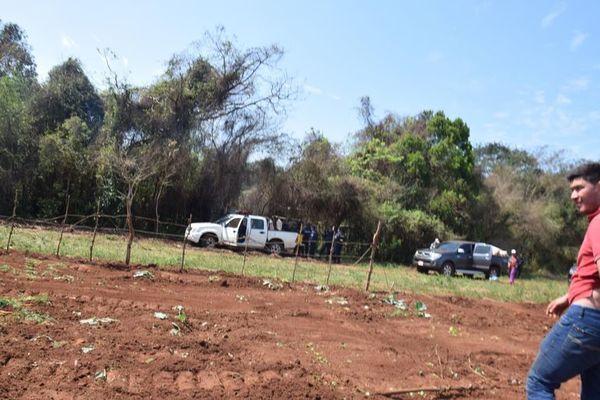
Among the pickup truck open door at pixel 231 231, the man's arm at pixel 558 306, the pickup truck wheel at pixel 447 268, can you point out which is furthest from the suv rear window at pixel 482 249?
the man's arm at pixel 558 306

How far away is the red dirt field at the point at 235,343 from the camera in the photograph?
450 centimetres

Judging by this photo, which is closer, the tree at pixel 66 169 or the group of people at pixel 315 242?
the tree at pixel 66 169

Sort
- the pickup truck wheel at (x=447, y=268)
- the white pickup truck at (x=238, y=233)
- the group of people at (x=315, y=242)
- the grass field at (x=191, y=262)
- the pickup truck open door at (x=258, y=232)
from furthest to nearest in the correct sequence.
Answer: the group of people at (x=315, y=242), the pickup truck wheel at (x=447, y=268), the pickup truck open door at (x=258, y=232), the white pickup truck at (x=238, y=233), the grass field at (x=191, y=262)

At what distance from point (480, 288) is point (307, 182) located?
36.0 ft

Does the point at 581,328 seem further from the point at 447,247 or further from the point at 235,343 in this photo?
the point at 447,247

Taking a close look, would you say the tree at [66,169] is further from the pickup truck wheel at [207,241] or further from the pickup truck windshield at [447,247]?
the pickup truck windshield at [447,247]

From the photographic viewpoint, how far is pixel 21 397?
3840 mm

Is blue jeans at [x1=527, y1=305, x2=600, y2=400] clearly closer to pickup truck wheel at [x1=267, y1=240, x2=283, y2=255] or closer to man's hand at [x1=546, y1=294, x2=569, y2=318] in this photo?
man's hand at [x1=546, y1=294, x2=569, y2=318]

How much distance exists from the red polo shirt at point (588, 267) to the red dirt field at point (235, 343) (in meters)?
2.42

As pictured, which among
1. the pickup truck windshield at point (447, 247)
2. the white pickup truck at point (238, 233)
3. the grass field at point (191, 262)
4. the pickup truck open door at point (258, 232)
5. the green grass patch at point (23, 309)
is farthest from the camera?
the pickup truck windshield at point (447, 247)

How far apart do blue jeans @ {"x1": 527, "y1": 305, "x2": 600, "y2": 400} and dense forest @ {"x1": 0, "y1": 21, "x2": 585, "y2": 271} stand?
17667 millimetres

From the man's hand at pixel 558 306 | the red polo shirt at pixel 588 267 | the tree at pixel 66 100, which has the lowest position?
the man's hand at pixel 558 306

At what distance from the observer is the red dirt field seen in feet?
14.8

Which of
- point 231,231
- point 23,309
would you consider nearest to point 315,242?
point 231,231
